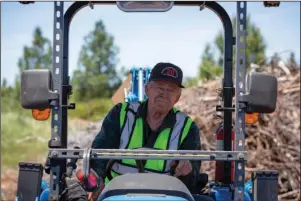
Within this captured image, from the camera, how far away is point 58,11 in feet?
10.6

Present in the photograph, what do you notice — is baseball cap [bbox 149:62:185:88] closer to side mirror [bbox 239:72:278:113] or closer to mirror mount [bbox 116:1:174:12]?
mirror mount [bbox 116:1:174:12]

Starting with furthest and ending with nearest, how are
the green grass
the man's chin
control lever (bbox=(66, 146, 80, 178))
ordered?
the green grass < the man's chin < control lever (bbox=(66, 146, 80, 178))

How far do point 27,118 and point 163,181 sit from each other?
1466 centimetres

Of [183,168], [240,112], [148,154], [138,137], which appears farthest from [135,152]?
[138,137]

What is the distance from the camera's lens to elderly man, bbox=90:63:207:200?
157 inches

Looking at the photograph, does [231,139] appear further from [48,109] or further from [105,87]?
[105,87]

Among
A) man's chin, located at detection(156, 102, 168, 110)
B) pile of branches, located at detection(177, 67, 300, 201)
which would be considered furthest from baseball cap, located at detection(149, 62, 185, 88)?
pile of branches, located at detection(177, 67, 300, 201)

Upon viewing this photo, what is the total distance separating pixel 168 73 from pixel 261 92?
1.11 metres

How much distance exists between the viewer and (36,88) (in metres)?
3.02

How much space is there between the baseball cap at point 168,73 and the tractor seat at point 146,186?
1165mm

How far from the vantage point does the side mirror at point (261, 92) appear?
3035 millimetres

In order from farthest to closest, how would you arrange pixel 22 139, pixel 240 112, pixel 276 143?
pixel 22 139
pixel 276 143
pixel 240 112

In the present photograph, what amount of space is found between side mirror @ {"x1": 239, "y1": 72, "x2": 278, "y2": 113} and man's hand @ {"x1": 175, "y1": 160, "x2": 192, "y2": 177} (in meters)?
0.78

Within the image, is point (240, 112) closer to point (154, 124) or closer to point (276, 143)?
point (154, 124)
